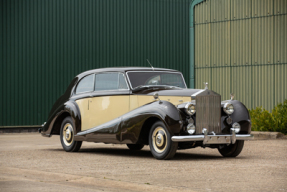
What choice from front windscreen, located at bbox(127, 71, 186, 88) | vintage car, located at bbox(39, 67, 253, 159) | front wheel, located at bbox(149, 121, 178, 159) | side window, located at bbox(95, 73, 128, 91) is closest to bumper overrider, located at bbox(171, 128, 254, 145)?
vintage car, located at bbox(39, 67, 253, 159)

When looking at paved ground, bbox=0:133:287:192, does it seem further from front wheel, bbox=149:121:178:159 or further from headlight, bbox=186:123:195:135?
headlight, bbox=186:123:195:135

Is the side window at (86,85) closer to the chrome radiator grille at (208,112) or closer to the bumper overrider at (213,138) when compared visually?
the chrome radiator grille at (208,112)

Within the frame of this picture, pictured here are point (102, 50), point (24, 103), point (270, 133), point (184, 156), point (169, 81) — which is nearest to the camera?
point (184, 156)

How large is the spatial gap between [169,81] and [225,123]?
6.49ft

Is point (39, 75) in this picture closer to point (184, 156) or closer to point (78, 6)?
point (78, 6)

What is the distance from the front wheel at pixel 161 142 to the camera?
32.9 feet

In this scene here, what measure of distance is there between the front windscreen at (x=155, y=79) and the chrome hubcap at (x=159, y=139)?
60.1 inches

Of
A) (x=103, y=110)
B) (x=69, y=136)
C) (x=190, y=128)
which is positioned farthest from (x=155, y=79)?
(x=69, y=136)

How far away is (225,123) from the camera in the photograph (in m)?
10.7

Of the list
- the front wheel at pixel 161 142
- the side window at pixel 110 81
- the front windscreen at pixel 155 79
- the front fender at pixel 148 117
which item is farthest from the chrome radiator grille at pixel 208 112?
the side window at pixel 110 81

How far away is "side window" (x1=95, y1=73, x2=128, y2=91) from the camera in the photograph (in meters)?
11.8

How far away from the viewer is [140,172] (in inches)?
331

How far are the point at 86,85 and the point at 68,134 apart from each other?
1.25 metres

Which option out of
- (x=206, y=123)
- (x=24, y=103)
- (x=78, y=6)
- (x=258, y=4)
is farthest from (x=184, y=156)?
(x=78, y=6)
